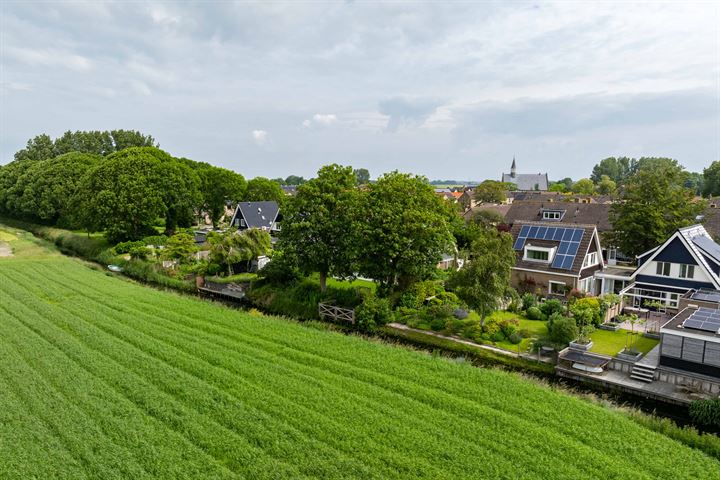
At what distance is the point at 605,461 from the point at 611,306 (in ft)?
48.6

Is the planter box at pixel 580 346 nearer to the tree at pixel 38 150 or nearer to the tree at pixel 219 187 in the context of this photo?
the tree at pixel 219 187

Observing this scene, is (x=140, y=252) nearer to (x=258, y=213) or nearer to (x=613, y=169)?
(x=258, y=213)

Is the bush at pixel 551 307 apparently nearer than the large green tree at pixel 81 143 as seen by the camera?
Yes

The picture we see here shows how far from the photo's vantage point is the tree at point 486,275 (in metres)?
22.2

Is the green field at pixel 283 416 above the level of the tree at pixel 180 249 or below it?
below

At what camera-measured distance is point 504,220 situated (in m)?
50.6

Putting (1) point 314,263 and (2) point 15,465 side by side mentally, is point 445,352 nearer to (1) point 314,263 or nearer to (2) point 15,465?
(1) point 314,263

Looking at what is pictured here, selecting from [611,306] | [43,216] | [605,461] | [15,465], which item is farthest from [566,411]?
[43,216]

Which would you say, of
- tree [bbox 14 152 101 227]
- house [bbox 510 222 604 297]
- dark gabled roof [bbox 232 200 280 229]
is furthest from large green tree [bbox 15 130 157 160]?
house [bbox 510 222 604 297]

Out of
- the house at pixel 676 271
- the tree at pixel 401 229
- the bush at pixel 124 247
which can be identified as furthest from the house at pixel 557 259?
the bush at pixel 124 247

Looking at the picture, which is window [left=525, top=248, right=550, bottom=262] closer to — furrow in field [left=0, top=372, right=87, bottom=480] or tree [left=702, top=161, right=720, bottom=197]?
furrow in field [left=0, top=372, right=87, bottom=480]

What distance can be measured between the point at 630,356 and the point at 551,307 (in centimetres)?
692

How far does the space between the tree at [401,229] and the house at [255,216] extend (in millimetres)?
27957

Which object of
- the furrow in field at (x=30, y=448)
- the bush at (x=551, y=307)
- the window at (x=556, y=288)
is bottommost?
the furrow in field at (x=30, y=448)
